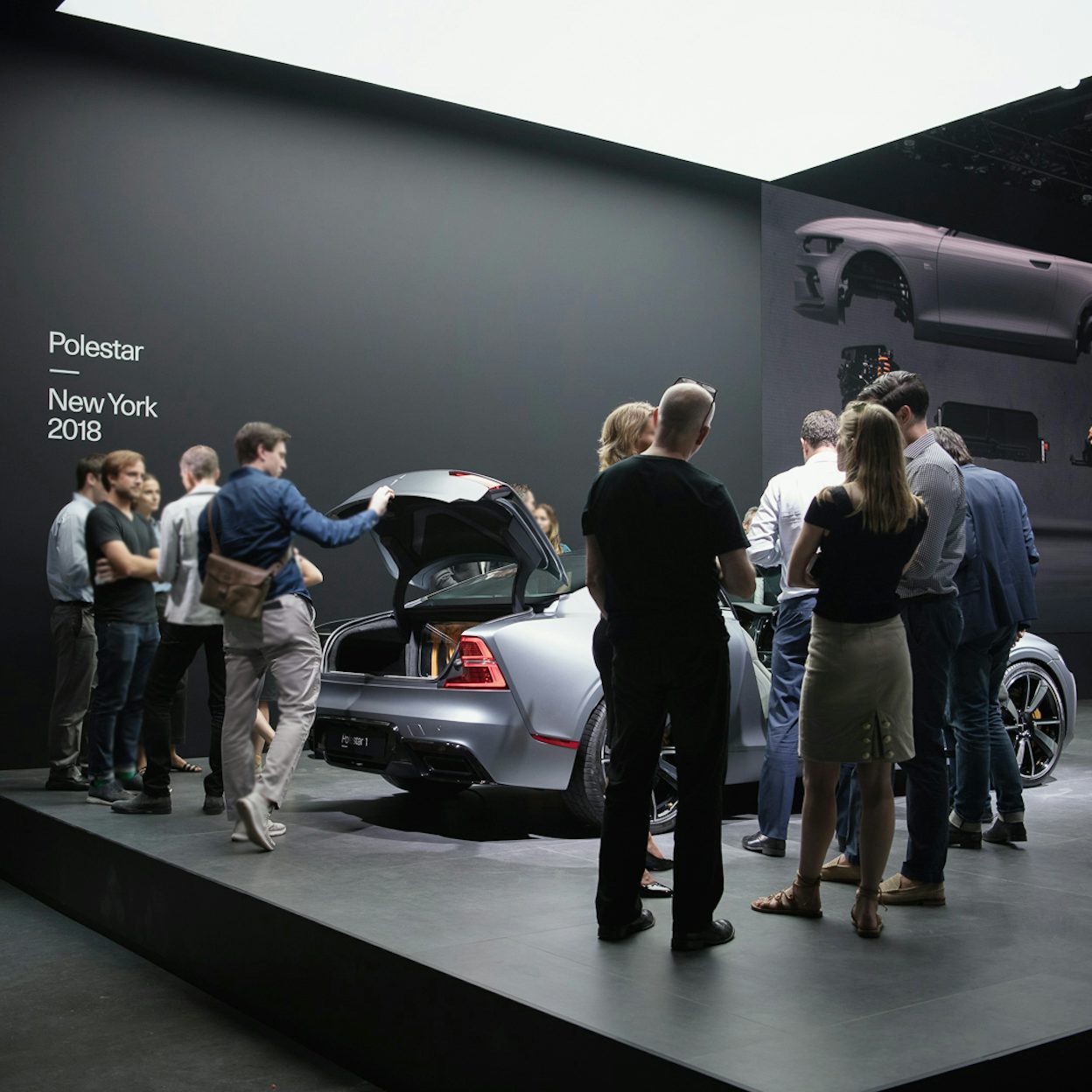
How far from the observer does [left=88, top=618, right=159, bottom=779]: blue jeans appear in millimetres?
5789

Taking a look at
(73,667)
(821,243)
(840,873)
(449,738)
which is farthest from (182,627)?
(821,243)

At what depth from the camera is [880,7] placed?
7301 mm

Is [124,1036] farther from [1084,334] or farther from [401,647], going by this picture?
[1084,334]

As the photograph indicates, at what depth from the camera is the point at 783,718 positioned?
4.69 m

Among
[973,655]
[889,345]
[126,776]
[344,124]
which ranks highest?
[344,124]

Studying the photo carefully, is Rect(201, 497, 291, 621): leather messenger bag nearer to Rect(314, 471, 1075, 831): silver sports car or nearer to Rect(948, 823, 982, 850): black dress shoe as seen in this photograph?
Rect(314, 471, 1075, 831): silver sports car

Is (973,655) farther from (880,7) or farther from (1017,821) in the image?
(880,7)

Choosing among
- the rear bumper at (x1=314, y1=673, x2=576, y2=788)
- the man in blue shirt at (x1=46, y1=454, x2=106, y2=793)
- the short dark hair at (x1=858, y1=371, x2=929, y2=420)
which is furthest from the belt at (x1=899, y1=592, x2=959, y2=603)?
the man in blue shirt at (x1=46, y1=454, x2=106, y2=793)

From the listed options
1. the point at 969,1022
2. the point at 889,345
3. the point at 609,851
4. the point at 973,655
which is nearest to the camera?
the point at 969,1022

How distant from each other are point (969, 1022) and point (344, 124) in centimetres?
713

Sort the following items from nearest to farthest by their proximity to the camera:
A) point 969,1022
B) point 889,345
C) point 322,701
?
1. point 969,1022
2. point 322,701
3. point 889,345

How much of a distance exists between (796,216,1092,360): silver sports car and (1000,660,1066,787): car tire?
4964 millimetres

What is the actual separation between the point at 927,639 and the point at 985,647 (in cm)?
101

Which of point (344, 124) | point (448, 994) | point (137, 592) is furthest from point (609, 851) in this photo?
point (344, 124)
